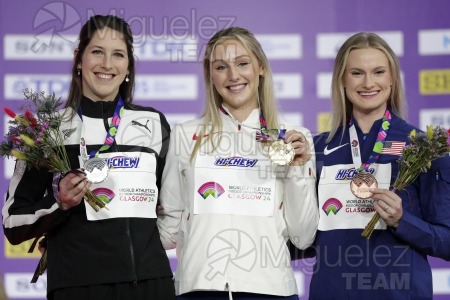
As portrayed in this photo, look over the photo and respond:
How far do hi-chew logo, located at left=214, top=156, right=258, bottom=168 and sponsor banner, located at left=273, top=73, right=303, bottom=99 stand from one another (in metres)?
2.19

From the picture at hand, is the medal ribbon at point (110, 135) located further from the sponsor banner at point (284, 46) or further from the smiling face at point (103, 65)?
the sponsor banner at point (284, 46)

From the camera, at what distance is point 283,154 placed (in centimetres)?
273

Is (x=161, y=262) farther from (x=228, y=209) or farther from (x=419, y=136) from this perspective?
(x=419, y=136)

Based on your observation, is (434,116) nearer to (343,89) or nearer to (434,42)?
(434,42)

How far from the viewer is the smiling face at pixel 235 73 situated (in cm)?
292

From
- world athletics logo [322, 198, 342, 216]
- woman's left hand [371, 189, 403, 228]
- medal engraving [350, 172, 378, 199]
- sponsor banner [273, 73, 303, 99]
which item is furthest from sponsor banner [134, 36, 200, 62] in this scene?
woman's left hand [371, 189, 403, 228]

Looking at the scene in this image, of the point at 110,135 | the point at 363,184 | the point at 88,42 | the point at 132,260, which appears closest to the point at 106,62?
the point at 88,42

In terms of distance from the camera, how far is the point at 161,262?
9.11 feet

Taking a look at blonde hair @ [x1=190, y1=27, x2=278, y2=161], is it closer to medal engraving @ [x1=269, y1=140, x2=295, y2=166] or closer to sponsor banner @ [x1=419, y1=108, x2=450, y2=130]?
medal engraving @ [x1=269, y1=140, x2=295, y2=166]

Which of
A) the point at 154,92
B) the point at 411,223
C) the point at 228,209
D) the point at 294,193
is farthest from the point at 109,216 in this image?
the point at 154,92

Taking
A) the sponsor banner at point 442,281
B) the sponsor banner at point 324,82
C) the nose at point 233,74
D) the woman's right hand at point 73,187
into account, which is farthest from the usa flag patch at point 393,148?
the sponsor banner at point 442,281

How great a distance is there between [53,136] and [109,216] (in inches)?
14.0

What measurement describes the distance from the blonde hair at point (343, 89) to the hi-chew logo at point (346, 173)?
16cm

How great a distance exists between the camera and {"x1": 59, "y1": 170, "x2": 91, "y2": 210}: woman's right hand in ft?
8.50
